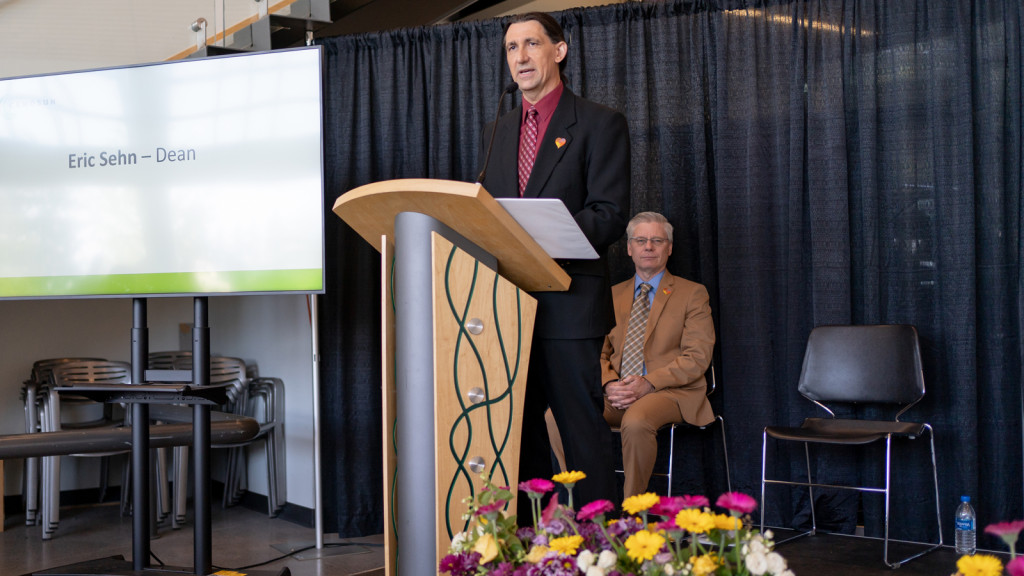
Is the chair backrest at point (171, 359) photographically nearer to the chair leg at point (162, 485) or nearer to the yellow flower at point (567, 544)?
the chair leg at point (162, 485)

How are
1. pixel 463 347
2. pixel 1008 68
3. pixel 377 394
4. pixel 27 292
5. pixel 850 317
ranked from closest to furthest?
pixel 463 347 < pixel 27 292 < pixel 1008 68 < pixel 850 317 < pixel 377 394

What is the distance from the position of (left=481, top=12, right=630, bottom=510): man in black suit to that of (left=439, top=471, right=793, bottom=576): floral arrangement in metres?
0.88

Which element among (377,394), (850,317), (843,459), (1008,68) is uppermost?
(1008,68)

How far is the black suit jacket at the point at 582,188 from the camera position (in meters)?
2.02

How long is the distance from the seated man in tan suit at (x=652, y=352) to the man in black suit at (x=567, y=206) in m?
1.20

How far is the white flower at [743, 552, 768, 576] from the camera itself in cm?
87

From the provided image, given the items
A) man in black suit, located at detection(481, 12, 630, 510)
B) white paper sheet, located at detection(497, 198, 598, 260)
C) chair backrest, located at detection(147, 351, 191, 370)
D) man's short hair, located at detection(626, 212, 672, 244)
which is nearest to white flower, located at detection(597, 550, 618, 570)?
white paper sheet, located at detection(497, 198, 598, 260)

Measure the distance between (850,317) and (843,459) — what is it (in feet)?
1.95

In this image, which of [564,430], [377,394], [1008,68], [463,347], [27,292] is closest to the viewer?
[463,347]

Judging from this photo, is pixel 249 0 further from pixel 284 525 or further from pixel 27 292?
Answer: pixel 284 525

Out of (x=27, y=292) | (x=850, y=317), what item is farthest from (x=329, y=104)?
(x=850, y=317)

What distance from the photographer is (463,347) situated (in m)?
1.63

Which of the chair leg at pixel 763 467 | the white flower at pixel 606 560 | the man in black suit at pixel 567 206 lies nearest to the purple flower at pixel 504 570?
the white flower at pixel 606 560

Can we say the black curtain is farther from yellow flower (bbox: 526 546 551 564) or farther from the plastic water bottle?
yellow flower (bbox: 526 546 551 564)
